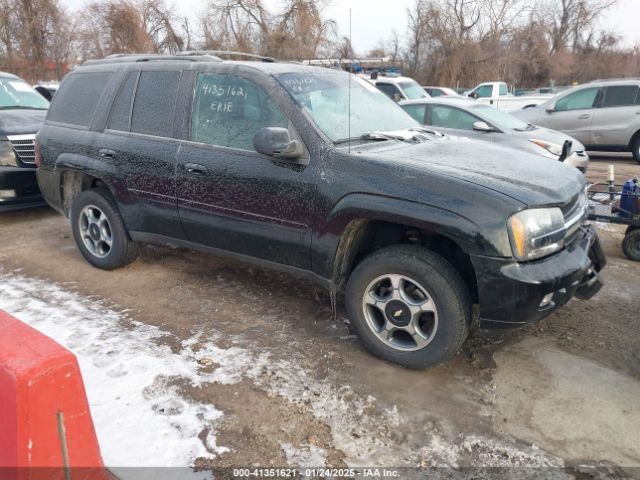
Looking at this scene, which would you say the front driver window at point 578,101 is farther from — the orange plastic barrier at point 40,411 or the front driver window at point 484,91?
the orange plastic barrier at point 40,411

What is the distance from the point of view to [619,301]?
4426 mm

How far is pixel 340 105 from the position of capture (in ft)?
13.2

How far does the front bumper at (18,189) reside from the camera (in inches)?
266

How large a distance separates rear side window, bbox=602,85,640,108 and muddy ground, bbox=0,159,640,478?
318 inches

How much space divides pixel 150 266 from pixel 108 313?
1.12 metres

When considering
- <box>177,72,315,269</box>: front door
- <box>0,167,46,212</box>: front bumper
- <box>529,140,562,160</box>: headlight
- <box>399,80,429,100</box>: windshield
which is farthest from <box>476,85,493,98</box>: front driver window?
<box>177,72,315,269</box>: front door

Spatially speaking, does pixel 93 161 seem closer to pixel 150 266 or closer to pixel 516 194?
pixel 150 266

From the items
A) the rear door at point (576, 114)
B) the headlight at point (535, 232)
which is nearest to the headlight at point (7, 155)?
the headlight at point (535, 232)

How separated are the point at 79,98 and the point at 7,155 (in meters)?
2.53

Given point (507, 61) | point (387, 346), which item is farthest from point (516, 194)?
point (507, 61)

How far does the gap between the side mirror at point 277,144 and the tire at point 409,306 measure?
85 centimetres

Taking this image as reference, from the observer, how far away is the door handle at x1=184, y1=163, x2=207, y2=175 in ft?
13.2

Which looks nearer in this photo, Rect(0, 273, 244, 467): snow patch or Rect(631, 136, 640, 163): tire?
Rect(0, 273, 244, 467): snow patch

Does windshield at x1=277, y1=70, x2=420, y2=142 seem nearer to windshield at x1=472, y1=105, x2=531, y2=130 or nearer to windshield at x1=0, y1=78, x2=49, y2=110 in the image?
windshield at x1=472, y1=105, x2=531, y2=130
